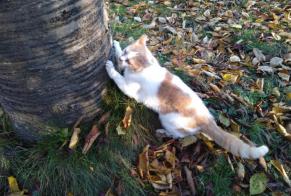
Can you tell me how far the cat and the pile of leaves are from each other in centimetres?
12

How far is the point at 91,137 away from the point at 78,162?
0.19m

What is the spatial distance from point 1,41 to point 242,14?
3242 millimetres

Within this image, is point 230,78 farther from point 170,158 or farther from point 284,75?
point 170,158

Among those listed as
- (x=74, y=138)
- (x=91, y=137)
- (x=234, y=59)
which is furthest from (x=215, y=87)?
(x=74, y=138)

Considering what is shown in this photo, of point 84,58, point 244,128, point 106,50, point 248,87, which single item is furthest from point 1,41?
point 248,87

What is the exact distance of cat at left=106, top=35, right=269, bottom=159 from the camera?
8.27 feet

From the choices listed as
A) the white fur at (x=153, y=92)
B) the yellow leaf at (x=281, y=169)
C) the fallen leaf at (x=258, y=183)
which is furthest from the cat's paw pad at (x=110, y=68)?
the yellow leaf at (x=281, y=169)

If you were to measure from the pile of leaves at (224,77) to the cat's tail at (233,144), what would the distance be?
0.36 ft

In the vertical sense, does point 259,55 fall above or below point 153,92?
below

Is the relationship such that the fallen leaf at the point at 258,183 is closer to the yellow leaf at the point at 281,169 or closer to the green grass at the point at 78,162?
the yellow leaf at the point at 281,169

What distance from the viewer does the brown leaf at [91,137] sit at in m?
2.43

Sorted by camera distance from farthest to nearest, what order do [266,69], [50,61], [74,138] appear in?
[266,69] < [74,138] < [50,61]

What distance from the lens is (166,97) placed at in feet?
8.41

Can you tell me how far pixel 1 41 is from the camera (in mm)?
1915
